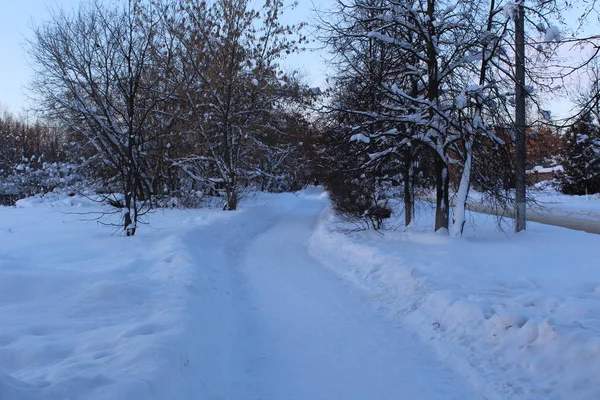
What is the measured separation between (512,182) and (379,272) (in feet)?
18.0

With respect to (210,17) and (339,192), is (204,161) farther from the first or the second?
(339,192)

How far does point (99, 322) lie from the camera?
464 centimetres

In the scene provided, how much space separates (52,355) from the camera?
3.67m

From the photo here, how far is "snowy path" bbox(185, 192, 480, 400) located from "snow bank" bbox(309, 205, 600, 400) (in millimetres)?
399

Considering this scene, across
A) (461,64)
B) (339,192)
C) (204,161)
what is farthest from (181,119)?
(461,64)

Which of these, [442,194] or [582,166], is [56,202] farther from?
[582,166]

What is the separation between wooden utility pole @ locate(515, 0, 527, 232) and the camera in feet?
31.6

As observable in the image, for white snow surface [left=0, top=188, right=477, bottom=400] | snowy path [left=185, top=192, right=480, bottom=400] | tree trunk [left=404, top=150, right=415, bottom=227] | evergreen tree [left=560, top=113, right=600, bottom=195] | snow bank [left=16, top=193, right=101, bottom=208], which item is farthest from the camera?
evergreen tree [left=560, top=113, right=600, bottom=195]

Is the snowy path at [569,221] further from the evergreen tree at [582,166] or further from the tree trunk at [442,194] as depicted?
the evergreen tree at [582,166]

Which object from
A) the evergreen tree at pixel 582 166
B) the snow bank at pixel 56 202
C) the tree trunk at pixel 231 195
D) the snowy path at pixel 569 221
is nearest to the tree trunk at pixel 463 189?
the snowy path at pixel 569 221

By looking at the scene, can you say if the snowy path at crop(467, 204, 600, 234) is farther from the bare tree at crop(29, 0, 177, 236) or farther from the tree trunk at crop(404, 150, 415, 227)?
the bare tree at crop(29, 0, 177, 236)

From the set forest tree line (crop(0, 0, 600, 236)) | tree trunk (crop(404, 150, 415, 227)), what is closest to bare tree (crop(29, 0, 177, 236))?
forest tree line (crop(0, 0, 600, 236))

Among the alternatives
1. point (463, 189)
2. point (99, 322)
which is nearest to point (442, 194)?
point (463, 189)

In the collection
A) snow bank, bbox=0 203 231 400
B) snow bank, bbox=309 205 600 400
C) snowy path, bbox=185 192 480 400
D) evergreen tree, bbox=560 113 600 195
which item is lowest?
snowy path, bbox=185 192 480 400
